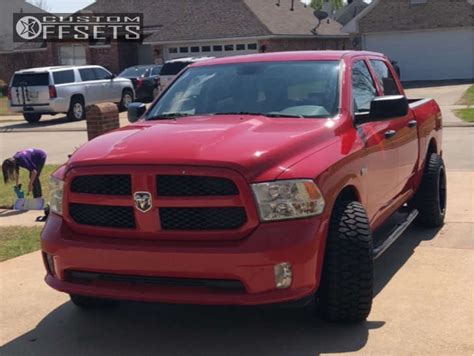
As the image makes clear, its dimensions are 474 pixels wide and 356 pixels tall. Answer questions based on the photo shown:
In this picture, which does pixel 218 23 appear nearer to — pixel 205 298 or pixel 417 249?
pixel 417 249

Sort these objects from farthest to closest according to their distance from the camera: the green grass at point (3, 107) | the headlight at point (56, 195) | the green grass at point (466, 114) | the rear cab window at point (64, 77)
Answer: the green grass at point (3, 107) → the rear cab window at point (64, 77) → the green grass at point (466, 114) → the headlight at point (56, 195)

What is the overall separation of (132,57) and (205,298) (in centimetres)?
3778

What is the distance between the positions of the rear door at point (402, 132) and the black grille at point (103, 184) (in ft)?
8.38

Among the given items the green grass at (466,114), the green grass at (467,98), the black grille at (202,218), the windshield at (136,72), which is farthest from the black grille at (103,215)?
the windshield at (136,72)

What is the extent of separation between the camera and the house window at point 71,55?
40.1 metres

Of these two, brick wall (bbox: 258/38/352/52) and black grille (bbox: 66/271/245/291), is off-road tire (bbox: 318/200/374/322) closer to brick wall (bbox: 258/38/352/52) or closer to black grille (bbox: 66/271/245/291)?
black grille (bbox: 66/271/245/291)

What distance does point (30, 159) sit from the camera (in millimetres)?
9078

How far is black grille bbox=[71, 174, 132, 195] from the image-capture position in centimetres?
409

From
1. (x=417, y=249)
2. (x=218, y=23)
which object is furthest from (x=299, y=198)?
(x=218, y=23)

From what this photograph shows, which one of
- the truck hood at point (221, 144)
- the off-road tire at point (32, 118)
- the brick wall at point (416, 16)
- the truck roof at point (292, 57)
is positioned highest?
the brick wall at point (416, 16)

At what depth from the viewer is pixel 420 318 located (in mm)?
4590

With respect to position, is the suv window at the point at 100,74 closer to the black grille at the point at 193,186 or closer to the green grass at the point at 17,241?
the green grass at the point at 17,241

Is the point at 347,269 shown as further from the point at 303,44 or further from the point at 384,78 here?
the point at 303,44

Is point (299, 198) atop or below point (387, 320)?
atop
